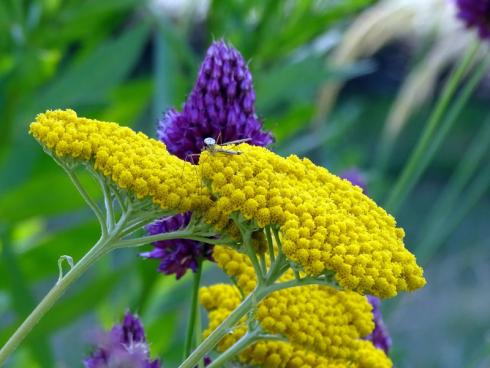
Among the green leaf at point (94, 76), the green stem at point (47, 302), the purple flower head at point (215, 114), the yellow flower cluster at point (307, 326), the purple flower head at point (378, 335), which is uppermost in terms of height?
the green leaf at point (94, 76)

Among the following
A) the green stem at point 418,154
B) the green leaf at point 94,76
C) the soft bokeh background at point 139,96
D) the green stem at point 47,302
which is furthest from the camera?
the green leaf at point 94,76

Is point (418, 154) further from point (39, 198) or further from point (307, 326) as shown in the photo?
point (39, 198)

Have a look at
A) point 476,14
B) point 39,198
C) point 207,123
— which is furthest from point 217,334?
point 39,198

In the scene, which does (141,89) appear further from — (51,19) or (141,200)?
(141,200)

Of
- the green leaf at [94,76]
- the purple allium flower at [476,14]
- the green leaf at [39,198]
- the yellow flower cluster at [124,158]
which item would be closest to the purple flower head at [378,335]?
the yellow flower cluster at [124,158]

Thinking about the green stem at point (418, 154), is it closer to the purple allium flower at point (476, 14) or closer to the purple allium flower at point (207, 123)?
the purple allium flower at point (476, 14)
